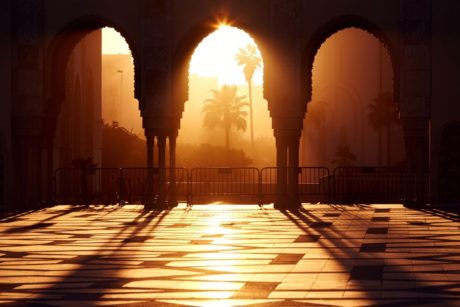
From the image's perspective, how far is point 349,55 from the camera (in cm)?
6159

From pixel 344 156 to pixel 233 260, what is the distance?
163 ft

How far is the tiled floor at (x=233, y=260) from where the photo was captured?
909 centimetres

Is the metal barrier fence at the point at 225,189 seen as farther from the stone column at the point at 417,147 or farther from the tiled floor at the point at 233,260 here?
the tiled floor at the point at 233,260

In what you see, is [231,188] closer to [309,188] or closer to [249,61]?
[309,188]

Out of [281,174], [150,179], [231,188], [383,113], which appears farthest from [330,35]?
[383,113]

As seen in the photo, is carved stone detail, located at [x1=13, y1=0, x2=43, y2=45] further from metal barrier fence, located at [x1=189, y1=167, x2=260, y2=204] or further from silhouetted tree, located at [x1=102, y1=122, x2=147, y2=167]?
silhouetted tree, located at [x1=102, y1=122, x2=147, y2=167]

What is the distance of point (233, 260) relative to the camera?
12.2m

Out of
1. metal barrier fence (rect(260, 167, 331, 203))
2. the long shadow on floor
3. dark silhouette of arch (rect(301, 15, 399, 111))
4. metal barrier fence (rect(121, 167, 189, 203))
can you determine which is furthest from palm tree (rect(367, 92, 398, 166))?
the long shadow on floor

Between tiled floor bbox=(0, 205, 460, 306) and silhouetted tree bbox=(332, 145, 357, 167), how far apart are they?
130 ft

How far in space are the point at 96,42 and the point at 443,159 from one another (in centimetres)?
2465

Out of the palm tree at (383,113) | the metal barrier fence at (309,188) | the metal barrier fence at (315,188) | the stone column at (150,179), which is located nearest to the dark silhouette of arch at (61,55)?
the stone column at (150,179)

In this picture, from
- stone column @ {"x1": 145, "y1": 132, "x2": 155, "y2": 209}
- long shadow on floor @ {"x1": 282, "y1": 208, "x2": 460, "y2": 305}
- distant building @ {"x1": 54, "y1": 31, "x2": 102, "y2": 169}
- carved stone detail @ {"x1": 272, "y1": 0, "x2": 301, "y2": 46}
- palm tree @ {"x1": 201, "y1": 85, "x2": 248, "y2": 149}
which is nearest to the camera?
long shadow on floor @ {"x1": 282, "y1": 208, "x2": 460, "y2": 305}

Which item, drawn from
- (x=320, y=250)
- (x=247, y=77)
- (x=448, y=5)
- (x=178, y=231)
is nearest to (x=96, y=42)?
(x=448, y=5)

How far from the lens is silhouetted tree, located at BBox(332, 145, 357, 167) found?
61312 mm
